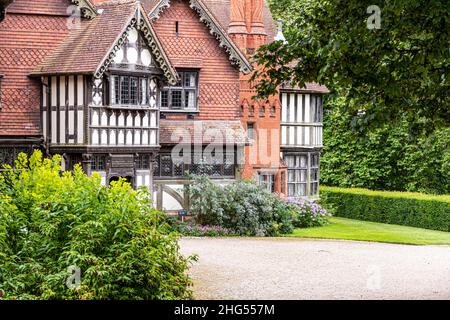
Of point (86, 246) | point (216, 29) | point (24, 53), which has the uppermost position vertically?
point (216, 29)

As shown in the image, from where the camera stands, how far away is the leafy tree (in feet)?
54.9

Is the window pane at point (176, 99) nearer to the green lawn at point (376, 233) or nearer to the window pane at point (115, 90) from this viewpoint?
the window pane at point (115, 90)

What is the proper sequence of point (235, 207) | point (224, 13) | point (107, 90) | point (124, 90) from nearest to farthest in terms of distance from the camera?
point (107, 90) < point (124, 90) < point (235, 207) < point (224, 13)

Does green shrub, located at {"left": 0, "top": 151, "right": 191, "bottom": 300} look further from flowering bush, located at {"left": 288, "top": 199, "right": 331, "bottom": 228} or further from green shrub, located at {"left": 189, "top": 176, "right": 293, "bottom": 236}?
flowering bush, located at {"left": 288, "top": 199, "right": 331, "bottom": 228}

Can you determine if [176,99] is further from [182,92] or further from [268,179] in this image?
[268,179]

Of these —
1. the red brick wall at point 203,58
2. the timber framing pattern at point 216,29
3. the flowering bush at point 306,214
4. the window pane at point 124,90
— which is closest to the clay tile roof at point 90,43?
the window pane at point 124,90

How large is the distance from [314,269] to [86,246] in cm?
917

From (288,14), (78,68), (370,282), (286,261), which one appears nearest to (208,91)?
(78,68)

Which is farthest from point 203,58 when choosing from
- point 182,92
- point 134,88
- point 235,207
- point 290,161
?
point 290,161

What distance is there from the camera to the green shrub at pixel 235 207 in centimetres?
3191

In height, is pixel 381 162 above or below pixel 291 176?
above

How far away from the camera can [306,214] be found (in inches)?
1467

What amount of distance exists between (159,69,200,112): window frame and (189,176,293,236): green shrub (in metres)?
2.75

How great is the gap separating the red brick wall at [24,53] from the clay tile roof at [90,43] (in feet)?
1.44
